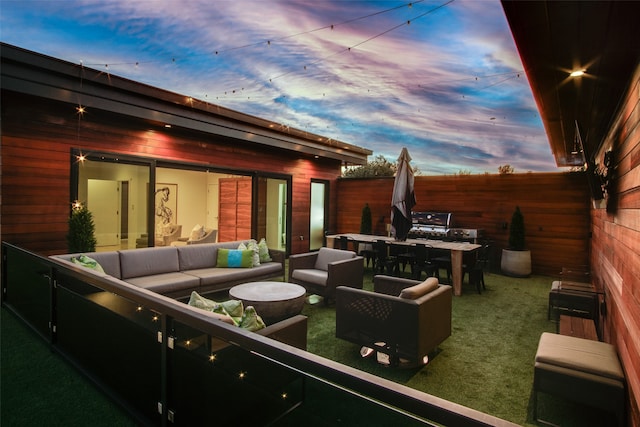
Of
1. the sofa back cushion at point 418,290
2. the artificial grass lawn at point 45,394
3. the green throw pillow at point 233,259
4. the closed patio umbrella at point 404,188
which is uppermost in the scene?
the closed patio umbrella at point 404,188

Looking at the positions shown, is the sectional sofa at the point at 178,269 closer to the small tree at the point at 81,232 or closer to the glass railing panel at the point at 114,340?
the small tree at the point at 81,232

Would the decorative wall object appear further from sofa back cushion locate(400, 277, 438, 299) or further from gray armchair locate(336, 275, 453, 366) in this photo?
sofa back cushion locate(400, 277, 438, 299)

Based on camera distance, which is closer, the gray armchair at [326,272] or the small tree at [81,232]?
the gray armchair at [326,272]

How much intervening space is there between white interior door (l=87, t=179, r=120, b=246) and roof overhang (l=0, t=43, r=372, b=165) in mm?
1313

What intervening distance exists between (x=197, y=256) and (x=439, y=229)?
5.91 meters

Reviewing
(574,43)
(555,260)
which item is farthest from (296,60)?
(555,260)

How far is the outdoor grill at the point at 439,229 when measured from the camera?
818 cm

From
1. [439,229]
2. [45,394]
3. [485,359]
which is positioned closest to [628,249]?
[485,359]

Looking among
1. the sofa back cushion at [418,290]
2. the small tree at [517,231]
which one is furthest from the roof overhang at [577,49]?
the small tree at [517,231]

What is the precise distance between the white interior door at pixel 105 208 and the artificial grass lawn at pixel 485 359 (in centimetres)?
378

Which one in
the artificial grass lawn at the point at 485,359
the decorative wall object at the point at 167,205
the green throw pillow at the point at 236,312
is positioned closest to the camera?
the green throw pillow at the point at 236,312

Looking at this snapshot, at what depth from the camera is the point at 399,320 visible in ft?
10.0

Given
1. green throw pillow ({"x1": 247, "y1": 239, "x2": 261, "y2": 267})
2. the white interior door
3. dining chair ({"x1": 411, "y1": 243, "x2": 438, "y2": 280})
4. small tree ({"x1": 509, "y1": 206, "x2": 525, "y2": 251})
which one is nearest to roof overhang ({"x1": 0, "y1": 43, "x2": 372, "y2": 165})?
the white interior door

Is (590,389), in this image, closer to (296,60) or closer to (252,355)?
(252,355)
